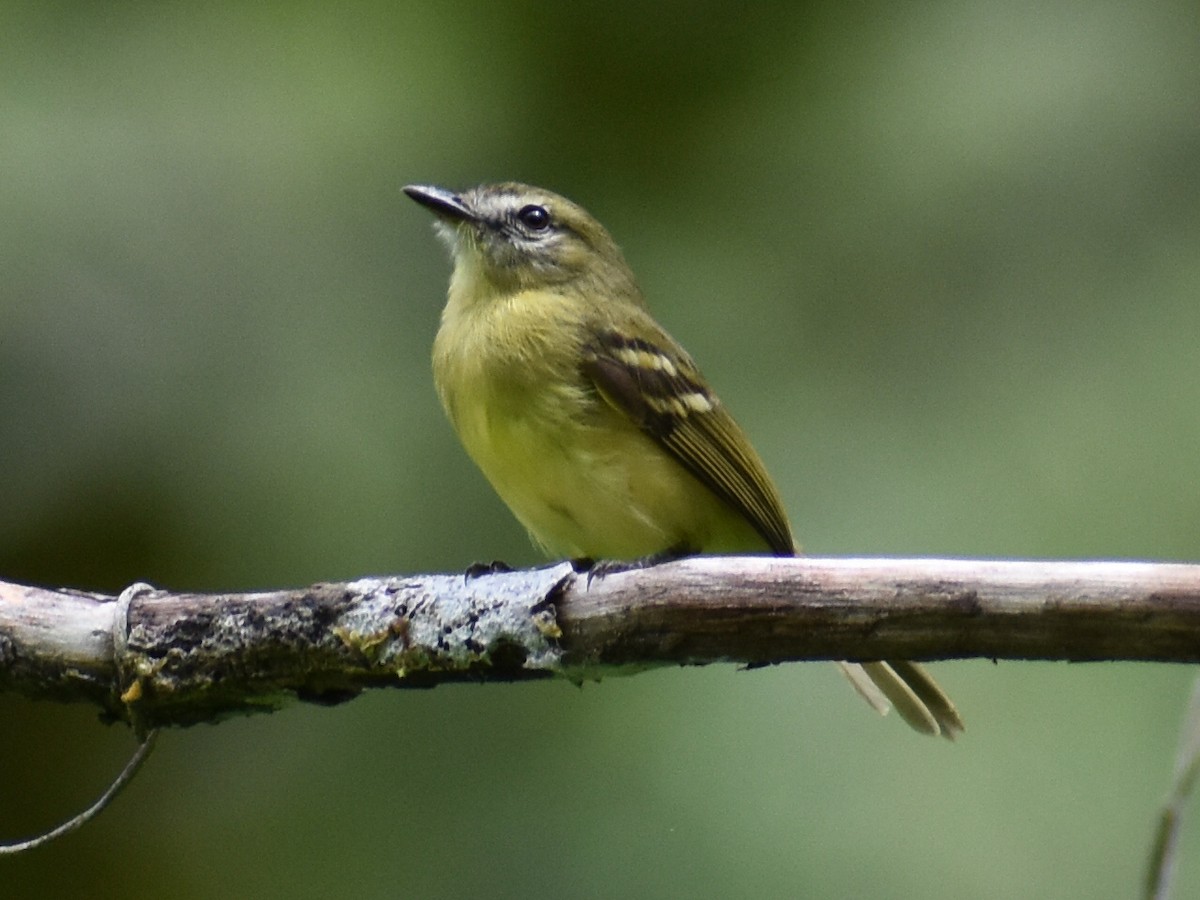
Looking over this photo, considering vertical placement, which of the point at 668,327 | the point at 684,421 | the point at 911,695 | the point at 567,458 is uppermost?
the point at 668,327

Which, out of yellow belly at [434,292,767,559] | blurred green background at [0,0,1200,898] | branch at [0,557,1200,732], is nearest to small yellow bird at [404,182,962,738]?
yellow belly at [434,292,767,559]

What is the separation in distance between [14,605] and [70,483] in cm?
180

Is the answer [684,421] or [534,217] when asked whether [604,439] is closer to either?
[684,421]

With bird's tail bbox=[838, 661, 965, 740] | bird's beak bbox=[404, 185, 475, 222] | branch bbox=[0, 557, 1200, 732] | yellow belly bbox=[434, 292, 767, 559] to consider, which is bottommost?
branch bbox=[0, 557, 1200, 732]

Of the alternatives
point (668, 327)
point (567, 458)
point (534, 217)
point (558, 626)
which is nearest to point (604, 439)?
point (567, 458)

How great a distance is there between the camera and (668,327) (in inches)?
185

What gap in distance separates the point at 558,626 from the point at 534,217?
4.93 feet

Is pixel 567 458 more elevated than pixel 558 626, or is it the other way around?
pixel 567 458

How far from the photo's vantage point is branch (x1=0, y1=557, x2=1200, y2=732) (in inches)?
74.5

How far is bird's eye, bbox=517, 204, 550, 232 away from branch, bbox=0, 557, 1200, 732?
49.4 inches

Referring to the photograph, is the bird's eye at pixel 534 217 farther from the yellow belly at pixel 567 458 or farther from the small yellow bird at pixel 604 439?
the yellow belly at pixel 567 458

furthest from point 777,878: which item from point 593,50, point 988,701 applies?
point 593,50

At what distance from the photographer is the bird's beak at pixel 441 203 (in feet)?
10.8

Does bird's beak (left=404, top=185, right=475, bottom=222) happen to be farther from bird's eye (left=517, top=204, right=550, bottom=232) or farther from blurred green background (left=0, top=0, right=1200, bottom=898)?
blurred green background (left=0, top=0, right=1200, bottom=898)
